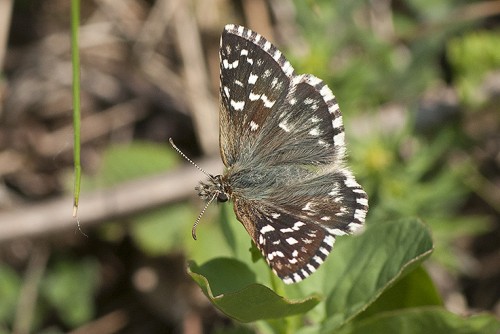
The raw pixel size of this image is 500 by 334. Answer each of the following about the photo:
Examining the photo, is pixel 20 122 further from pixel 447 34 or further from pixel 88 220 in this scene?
pixel 447 34

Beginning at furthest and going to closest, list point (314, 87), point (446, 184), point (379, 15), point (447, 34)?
point (379, 15) < point (447, 34) < point (446, 184) < point (314, 87)

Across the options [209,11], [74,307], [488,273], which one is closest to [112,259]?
[74,307]

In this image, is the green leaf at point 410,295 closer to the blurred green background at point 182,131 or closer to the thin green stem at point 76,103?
the blurred green background at point 182,131

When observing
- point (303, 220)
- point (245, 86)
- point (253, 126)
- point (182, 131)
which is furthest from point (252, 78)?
point (182, 131)

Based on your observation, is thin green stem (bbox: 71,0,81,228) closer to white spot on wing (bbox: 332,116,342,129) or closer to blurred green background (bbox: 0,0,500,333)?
white spot on wing (bbox: 332,116,342,129)

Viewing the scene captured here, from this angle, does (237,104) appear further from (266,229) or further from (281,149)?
(266,229)
